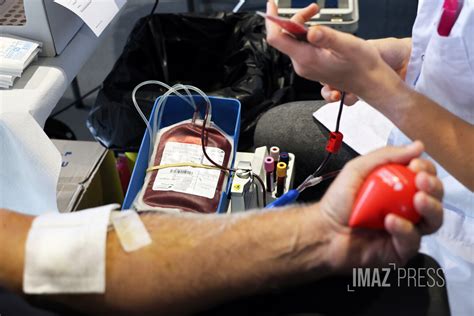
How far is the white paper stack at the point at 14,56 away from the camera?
3.39 feet

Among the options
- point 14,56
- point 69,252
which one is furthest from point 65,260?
point 14,56

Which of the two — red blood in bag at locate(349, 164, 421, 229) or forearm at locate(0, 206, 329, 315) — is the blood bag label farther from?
red blood in bag at locate(349, 164, 421, 229)

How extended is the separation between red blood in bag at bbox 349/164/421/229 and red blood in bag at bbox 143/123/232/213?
1.70 ft

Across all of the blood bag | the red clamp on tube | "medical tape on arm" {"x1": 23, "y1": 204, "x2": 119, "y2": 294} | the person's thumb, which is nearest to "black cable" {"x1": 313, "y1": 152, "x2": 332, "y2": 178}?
the red clamp on tube

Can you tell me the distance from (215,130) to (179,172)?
0.53 ft

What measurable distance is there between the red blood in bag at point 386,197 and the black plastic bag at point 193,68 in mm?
929

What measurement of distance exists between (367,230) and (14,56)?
826mm

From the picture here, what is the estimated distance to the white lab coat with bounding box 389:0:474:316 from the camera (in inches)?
32.7

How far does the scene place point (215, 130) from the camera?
3.98 ft

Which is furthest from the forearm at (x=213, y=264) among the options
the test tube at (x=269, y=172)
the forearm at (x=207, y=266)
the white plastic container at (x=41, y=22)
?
the white plastic container at (x=41, y=22)

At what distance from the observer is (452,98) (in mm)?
891

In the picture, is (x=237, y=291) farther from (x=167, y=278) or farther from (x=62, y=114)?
(x=62, y=114)

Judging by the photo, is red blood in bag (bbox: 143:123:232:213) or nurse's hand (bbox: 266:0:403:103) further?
red blood in bag (bbox: 143:123:232:213)

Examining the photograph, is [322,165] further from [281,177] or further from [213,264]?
[213,264]
